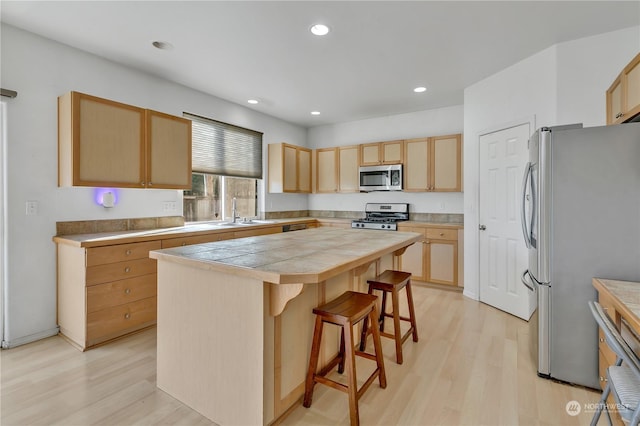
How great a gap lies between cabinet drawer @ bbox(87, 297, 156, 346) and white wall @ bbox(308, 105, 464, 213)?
146 inches

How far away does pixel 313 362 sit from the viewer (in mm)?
1854

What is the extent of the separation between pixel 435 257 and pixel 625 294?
2.77 m

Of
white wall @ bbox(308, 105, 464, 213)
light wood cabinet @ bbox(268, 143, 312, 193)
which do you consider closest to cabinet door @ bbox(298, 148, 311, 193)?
light wood cabinet @ bbox(268, 143, 312, 193)

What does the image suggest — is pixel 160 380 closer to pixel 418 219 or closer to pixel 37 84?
pixel 37 84

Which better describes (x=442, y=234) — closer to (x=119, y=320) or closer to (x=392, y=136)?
(x=392, y=136)

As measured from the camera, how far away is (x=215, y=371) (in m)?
1.76

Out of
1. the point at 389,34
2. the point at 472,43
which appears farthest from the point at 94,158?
the point at 472,43

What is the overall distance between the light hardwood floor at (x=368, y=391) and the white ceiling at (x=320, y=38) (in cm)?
263

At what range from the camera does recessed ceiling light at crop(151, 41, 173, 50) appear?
9.22ft

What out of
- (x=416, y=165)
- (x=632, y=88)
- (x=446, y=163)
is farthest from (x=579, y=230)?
(x=416, y=165)

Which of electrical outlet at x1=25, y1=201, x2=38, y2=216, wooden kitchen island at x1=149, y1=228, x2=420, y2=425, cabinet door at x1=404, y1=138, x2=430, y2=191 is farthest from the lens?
cabinet door at x1=404, y1=138, x2=430, y2=191

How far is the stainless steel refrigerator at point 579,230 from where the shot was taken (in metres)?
1.94

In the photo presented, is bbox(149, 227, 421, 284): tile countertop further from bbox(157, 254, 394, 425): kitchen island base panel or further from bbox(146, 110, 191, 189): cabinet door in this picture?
bbox(146, 110, 191, 189): cabinet door

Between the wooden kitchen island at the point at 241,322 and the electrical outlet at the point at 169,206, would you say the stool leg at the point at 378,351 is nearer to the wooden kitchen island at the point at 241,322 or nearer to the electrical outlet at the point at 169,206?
the wooden kitchen island at the point at 241,322
